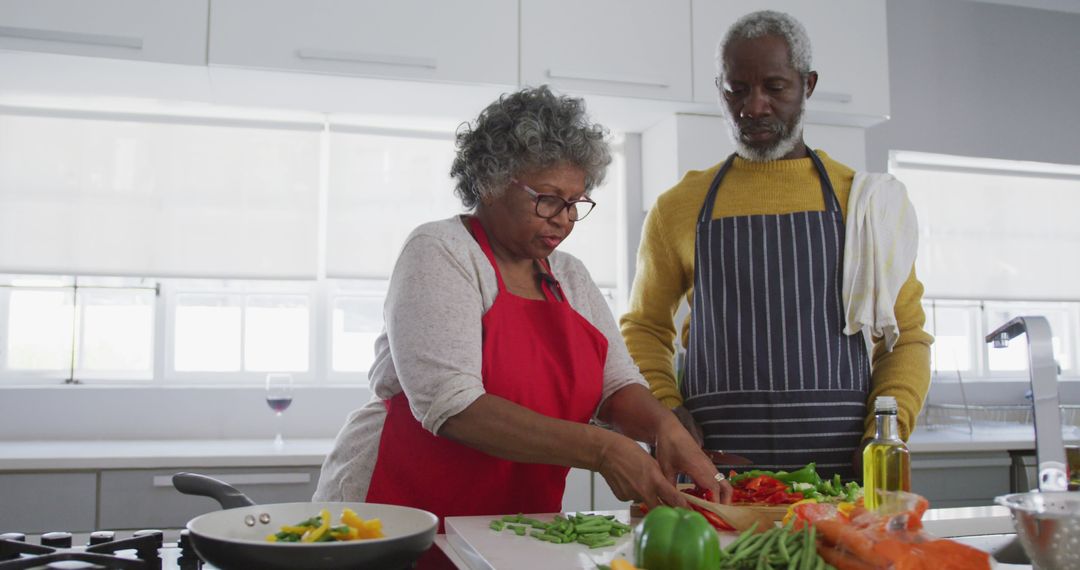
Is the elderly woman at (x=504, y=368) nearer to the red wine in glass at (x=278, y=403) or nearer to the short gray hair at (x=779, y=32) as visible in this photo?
the short gray hair at (x=779, y=32)

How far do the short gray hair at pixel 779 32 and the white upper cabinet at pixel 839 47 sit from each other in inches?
45.7

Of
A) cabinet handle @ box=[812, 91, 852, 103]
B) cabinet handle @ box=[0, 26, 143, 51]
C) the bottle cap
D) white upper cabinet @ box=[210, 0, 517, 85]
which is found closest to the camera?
the bottle cap

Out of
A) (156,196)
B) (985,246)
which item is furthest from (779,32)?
(985,246)

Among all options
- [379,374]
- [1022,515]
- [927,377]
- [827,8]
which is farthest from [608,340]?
[827,8]

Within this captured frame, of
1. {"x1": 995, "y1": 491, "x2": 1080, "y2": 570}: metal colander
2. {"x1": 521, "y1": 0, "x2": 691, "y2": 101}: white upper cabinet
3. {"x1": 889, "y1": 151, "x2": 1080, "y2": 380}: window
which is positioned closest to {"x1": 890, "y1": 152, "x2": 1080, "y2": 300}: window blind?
{"x1": 889, "y1": 151, "x2": 1080, "y2": 380}: window

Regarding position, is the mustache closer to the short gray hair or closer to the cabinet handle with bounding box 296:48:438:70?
the short gray hair

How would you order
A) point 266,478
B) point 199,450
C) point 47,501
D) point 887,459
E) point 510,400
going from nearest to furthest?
point 887,459, point 510,400, point 47,501, point 266,478, point 199,450

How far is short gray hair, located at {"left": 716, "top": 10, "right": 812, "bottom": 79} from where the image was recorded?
1.68 metres

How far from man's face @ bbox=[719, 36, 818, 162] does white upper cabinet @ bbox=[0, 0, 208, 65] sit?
1513 millimetres

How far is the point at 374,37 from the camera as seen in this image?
8.46ft

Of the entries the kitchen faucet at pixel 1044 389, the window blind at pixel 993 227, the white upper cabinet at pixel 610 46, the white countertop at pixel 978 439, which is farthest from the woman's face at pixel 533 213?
the window blind at pixel 993 227

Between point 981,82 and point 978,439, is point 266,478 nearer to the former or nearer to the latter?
point 978,439

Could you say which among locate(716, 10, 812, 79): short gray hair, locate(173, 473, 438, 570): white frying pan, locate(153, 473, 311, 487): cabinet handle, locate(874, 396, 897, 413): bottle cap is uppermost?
locate(716, 10, 812, 79): short gray hair

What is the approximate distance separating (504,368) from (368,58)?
153 centimetres
